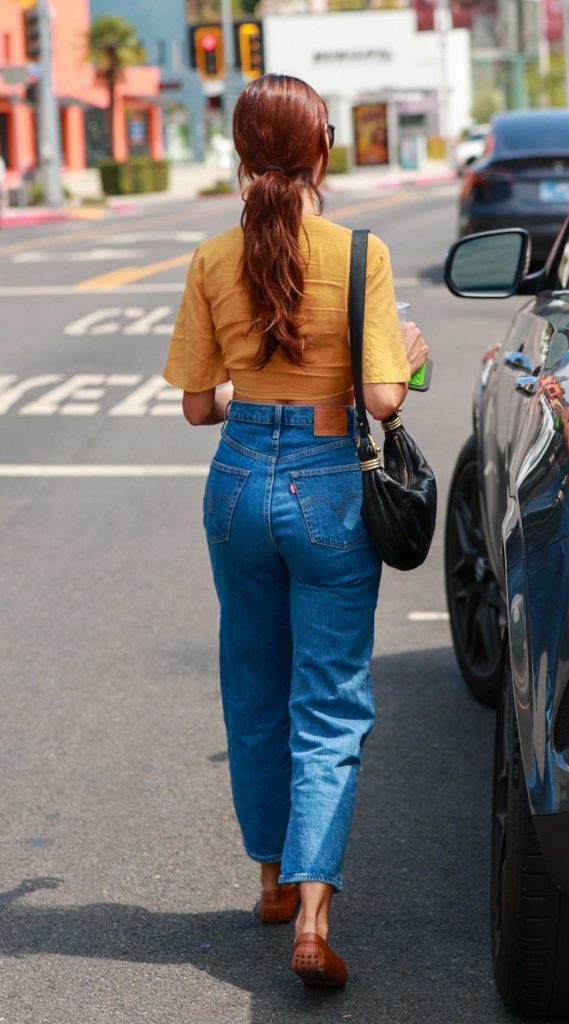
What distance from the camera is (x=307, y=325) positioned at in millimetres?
3402

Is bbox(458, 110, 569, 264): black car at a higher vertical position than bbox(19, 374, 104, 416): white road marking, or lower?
higher

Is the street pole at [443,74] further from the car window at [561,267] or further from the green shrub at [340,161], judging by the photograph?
the car window at [561,267]

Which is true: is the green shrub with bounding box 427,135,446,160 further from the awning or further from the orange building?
the awning

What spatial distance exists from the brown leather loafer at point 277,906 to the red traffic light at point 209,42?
146 ft

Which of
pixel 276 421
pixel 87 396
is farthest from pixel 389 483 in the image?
pixel 87 396

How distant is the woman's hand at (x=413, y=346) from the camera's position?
11.7ft

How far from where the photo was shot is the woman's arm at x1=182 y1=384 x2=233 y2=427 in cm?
365

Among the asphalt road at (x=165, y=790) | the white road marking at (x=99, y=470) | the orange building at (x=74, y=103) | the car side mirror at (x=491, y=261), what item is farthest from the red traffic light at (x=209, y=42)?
the car side mirror at (x=491, y=261)

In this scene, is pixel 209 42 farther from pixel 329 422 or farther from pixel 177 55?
pixel 177 55

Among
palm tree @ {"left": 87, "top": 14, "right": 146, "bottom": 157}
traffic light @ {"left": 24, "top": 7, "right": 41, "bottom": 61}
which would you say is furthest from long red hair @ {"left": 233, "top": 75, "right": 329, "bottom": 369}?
palm tree @ {"left": 87, "top": 14, "right": 146, "bottom": 157}

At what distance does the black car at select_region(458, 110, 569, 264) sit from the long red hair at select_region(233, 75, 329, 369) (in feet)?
45.2

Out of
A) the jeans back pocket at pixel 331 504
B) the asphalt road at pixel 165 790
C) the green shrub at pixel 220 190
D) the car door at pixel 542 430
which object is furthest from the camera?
the green shrub at pixel 220 190

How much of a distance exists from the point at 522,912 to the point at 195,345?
1.32 meters

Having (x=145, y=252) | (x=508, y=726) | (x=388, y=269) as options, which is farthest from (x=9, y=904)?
(x=145, y=252)
